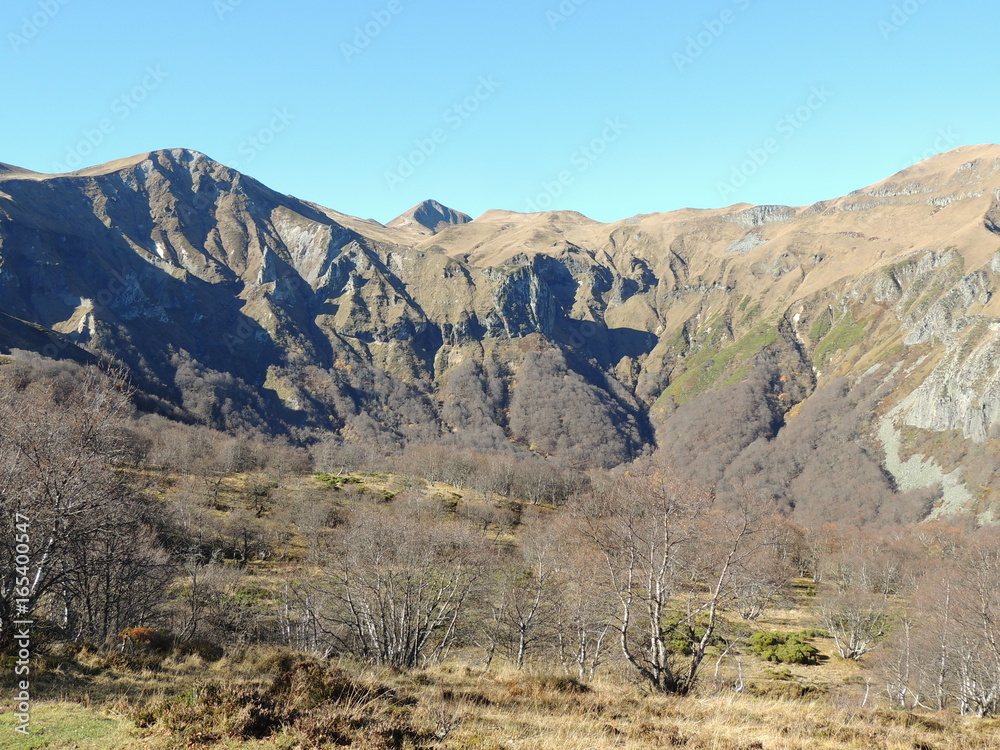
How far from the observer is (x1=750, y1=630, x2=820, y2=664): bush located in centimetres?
5378

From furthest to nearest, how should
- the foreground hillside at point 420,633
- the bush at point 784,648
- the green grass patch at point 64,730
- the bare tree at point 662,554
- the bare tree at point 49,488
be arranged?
the bush at point 784,648 → the bare tree at point 662,554 → the bare tree at point 49,488 → the foreground hillside at point 420,633 → the green grass patch at point 64,730

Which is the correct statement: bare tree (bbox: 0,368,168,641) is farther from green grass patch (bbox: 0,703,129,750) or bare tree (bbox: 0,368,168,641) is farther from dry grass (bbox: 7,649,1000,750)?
green grass patch (bbox: 0,703,129,750)

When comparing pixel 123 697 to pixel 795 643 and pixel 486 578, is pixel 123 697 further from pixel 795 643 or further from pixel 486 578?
pixel 795 643

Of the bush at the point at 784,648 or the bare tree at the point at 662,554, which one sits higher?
the bare tree at the point at 662,554

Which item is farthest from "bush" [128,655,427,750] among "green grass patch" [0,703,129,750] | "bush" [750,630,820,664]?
"bush" [750,630,820,664]

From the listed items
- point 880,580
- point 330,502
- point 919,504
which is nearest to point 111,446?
point 330,502

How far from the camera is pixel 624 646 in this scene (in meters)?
17.9

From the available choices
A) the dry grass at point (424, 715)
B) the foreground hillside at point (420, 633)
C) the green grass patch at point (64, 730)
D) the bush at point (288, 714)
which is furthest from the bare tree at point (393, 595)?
the green grass patch at point (64, 730)

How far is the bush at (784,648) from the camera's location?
53781 mm

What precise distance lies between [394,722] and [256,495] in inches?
3485

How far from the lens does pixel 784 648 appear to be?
5622 centimetres

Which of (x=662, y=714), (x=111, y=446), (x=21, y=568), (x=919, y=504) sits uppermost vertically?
(x=111, y=446)

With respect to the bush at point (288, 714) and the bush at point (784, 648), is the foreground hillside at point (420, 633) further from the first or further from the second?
the bush at point (784, 648)

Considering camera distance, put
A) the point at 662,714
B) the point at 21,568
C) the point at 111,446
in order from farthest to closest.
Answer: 1. the point at 111,446
2. the point at 21,568
3. the point at 662,714
